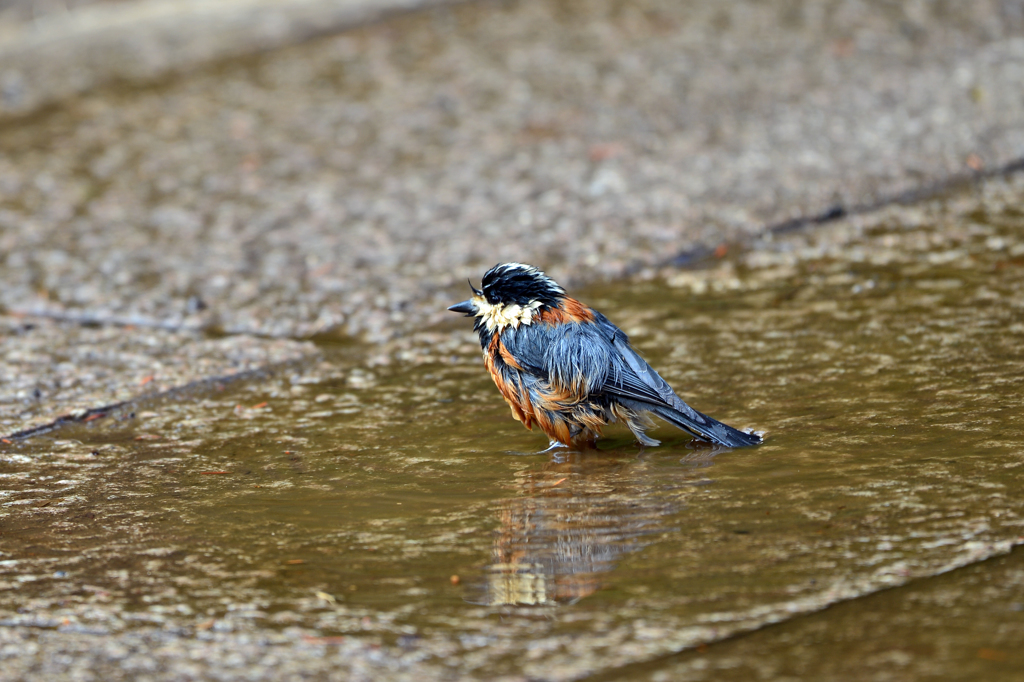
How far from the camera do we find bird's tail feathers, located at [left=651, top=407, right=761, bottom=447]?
13.0ft

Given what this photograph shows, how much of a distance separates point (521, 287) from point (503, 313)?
13 cm

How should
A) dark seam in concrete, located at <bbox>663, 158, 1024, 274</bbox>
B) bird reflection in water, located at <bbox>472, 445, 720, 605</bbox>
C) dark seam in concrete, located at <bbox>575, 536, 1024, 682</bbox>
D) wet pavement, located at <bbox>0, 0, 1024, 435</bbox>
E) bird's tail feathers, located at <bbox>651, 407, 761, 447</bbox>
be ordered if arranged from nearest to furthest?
dark seam in concrete, located at <bbox>575, 536, 1024, 682</bbox>, bird reflection in water, located at <bbox>472, 445, 720, 605</bbox>, bird's tail feathers, located at <bbox>651, 407, 761, 447</bbox>, wet pavement, located at <bbox>0, 0, 1024, 435</bbox>, dark seam in concrete, located at <bbox>663, 158, 1024, 274</bbox>

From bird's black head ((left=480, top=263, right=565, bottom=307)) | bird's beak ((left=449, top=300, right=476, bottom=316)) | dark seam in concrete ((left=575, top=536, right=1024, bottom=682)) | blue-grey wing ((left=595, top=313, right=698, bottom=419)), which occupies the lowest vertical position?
dark seam in concrete ((left=575, top=536, right=1024, bottom=682))

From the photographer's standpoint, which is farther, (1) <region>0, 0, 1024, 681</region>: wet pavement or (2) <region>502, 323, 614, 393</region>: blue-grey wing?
(2) <region>502, 323, 614, 393</region>: blue-grey wing

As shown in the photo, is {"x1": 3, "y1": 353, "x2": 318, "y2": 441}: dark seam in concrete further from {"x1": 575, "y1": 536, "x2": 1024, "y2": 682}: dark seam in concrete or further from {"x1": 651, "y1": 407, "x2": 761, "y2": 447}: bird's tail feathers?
{"x1": 575, "y1": 536, "x2": 1024, "y2": 682}: dark seam in concrete

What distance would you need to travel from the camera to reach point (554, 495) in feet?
12.3

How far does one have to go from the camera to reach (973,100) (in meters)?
7.92

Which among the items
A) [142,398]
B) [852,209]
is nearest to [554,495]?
[142,398]

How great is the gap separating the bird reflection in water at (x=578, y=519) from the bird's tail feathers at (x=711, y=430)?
0.07m

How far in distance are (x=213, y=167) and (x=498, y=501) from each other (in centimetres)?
490

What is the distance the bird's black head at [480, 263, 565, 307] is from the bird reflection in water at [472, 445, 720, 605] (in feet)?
2.13

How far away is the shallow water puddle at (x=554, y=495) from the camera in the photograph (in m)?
2.92

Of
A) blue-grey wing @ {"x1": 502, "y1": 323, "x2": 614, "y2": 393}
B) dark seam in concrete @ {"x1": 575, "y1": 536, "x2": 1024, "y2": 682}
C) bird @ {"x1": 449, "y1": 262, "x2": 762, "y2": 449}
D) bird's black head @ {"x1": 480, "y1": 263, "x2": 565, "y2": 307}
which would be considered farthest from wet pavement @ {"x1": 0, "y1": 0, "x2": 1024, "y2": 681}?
bird's black head @ {"x1": 480, "y1": 263, "x2": 565, "y2": 307}

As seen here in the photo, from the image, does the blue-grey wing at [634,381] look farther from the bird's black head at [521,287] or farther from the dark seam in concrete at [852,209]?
the dark seam in concrete at [852,209]
